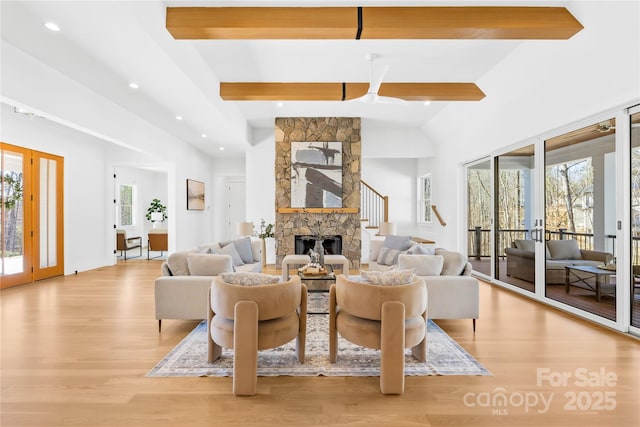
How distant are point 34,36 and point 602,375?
5958 millimetres

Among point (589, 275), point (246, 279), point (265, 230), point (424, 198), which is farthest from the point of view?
point (424, 198)

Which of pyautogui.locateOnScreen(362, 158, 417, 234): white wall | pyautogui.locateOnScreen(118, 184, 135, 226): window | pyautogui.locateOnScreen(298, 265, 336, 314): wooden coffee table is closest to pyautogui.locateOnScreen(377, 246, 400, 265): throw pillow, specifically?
pyautogui.locateOnScreen(298, 265, 336, 314): wooden coffee table

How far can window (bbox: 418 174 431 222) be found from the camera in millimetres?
9216

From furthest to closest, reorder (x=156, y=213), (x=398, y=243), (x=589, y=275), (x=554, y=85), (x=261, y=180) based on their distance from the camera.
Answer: (x=156, y=213) → (x=261, y=180) → (x=398, y=243) → (x=554, y=85) → (x=589, y=275)

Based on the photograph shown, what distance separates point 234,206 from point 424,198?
5.94 m

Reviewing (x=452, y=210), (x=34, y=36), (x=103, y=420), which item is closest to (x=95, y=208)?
(x=34, y=36)

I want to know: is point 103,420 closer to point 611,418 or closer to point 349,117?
point 611,418

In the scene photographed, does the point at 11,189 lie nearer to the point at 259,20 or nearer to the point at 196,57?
the point at 196,57

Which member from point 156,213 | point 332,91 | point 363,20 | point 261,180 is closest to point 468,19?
point 363,20

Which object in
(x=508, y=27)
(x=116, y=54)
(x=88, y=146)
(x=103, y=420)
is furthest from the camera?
(x=88, y=146)

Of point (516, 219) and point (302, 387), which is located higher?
point (516, 219)

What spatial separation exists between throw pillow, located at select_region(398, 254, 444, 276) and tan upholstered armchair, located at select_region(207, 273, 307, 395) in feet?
4.82

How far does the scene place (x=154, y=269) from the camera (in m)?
7.34

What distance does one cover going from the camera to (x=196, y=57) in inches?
169
